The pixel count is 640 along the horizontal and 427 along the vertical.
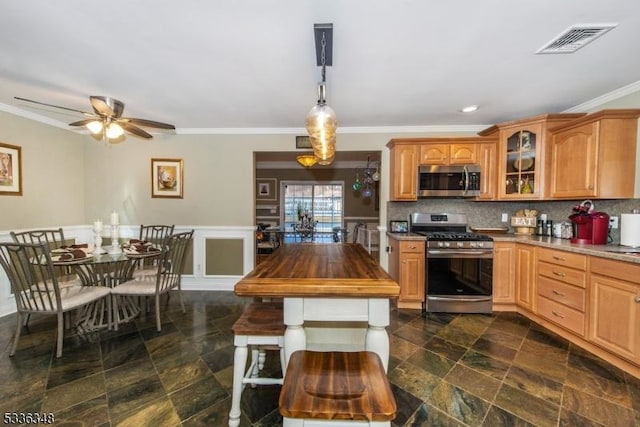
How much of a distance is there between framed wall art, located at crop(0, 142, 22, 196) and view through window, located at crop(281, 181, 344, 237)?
5433 millimetres

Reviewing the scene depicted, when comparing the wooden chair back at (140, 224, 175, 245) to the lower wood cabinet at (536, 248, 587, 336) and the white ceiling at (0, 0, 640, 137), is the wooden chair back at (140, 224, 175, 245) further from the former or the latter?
the lower wood cabinet at (536, 248, 587, 336)

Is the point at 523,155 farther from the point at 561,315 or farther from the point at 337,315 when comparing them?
the point at 337,315

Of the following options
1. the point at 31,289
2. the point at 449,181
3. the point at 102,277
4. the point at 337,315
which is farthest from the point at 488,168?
the point at 31,289

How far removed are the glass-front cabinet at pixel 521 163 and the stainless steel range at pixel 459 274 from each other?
732 mm

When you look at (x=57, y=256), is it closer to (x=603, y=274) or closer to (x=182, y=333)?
(x=182, y=333)

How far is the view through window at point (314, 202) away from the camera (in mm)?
7980

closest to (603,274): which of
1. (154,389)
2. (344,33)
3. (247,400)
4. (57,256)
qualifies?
(344,33)

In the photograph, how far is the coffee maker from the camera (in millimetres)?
2537

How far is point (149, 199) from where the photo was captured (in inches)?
155

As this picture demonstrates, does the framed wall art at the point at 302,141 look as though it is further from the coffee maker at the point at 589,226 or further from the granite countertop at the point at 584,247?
the coffee maker at the point at 589,226

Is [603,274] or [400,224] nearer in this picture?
[603,274]

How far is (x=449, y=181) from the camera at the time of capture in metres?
3.41

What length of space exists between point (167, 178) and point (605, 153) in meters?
5.16

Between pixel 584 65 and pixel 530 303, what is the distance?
231 centimetres
